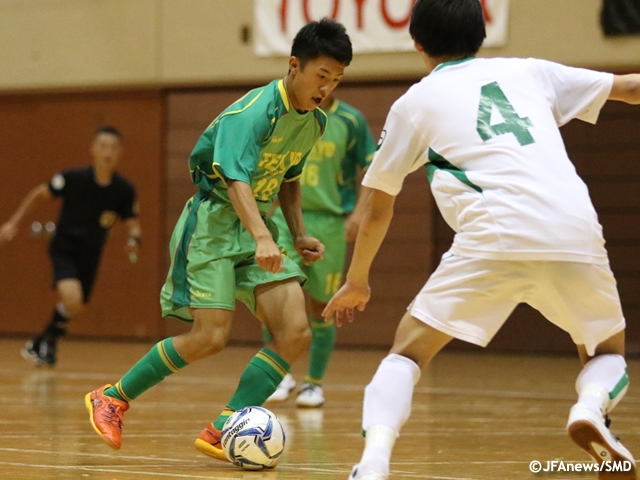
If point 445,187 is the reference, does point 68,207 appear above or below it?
below

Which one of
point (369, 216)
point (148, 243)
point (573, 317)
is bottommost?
point (148, 243)

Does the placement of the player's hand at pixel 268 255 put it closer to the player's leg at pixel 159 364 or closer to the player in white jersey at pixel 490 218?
the player's leg at pixel 159 364

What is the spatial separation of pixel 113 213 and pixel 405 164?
6255mm

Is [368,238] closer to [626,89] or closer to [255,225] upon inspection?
[255,225]

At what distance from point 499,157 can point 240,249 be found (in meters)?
1.49

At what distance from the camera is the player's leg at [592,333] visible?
2.76 meters

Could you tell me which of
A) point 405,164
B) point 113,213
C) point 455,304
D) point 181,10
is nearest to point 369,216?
point 405,164

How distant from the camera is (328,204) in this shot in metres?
6.44

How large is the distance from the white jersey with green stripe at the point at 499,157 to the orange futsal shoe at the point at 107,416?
5.19 ft

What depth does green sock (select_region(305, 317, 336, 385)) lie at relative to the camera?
6098mm

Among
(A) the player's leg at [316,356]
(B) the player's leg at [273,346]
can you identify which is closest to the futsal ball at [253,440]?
(B) the player's leg at [273,346]

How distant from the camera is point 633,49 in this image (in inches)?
381

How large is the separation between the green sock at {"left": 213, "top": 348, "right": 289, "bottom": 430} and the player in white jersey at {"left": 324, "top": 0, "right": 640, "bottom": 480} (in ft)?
3.49

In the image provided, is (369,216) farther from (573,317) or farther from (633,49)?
(633,49)
